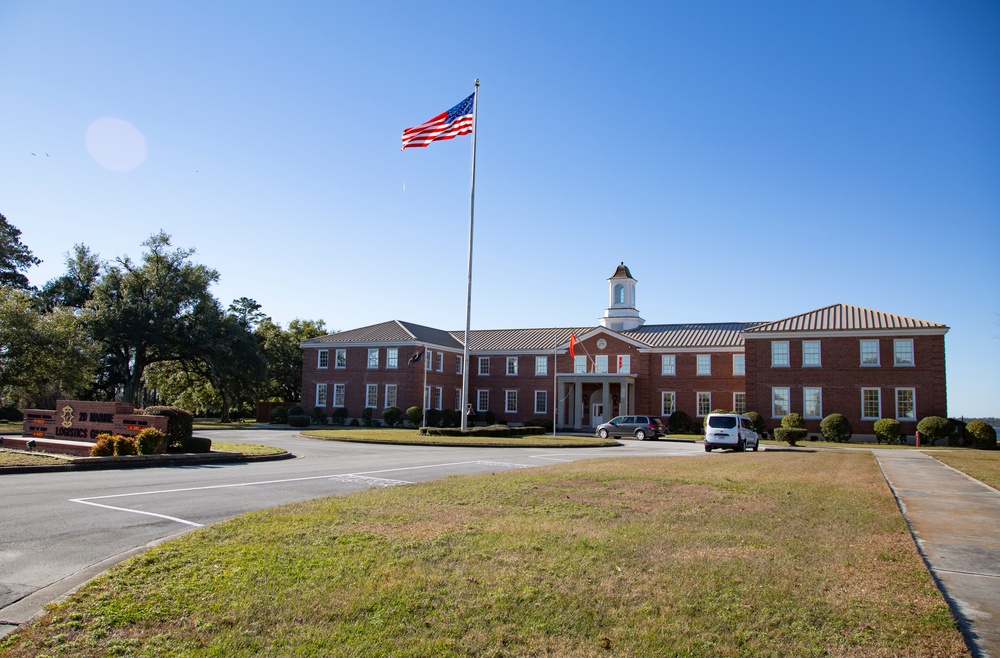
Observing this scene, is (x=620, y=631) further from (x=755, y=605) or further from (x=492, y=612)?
(x=755, y=605)

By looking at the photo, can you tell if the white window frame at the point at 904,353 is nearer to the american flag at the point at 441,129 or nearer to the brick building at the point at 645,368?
the brick building at the point at 645,368

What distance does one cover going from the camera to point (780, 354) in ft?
154

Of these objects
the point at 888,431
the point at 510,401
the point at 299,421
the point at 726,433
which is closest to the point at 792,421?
the point at 888,431

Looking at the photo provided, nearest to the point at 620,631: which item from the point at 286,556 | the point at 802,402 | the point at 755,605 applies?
the point at 755,605

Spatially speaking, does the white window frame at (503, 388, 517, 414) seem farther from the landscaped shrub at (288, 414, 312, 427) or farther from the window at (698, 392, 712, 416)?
the landscaped shrub at (288, 414, 312, 427)

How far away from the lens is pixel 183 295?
180ft

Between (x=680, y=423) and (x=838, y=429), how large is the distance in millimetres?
11637

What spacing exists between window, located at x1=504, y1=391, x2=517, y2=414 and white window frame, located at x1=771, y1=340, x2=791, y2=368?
22.4 m

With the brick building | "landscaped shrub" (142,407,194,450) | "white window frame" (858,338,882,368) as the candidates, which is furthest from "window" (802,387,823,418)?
"landscaped shrub" (142,407,194,450)

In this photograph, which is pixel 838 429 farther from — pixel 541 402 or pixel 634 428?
pixel 541 402

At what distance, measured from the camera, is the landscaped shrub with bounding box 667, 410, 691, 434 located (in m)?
51.8

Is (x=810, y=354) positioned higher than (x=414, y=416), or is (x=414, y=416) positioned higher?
(x=810, y=354)

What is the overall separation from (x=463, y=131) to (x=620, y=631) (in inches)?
1155

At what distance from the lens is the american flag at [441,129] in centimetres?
3100
